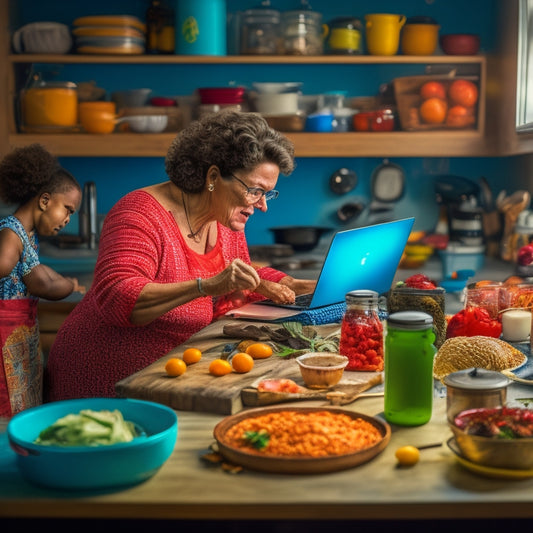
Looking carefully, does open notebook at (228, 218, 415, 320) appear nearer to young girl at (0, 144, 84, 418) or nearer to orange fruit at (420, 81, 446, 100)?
young girl at (0, 144, 84, 418)

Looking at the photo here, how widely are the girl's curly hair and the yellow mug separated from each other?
1.96 meters

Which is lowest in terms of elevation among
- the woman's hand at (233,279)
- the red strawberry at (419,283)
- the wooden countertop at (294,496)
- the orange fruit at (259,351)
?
the wooden countertop at (294,496)

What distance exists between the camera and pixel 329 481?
1.17 metres

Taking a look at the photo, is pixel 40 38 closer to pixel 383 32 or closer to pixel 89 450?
pixel 383 32

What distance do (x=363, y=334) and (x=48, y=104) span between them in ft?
9.24

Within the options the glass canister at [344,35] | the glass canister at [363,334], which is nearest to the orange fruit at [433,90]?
the glass canister at [344,35]

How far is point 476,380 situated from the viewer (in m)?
1.31

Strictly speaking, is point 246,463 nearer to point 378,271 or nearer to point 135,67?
point 378,271

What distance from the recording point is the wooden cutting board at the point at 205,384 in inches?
58.6

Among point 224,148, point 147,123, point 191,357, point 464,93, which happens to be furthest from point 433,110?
point 191,357

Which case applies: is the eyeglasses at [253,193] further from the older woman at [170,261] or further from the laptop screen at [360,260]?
the laptop screen at [360,260]

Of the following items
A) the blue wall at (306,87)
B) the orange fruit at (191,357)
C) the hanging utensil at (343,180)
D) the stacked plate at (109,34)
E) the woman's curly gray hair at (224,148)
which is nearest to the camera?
the orange fruit at (191,357)

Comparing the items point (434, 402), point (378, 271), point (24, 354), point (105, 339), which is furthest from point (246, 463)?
point (24, 354)

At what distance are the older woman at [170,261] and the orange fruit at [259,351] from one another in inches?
9.5
